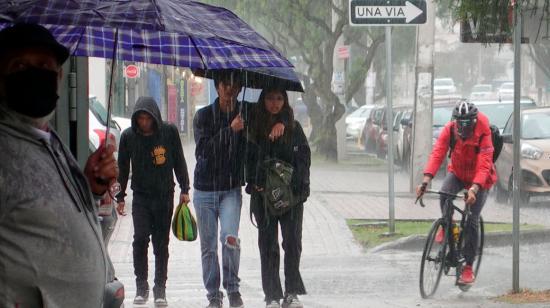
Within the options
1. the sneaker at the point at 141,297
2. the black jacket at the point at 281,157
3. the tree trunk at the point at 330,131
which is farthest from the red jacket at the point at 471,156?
the tree trunk at the point at 330,131

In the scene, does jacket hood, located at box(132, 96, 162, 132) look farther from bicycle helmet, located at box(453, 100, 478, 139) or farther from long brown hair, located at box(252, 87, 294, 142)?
bicycle helmet, located at box(453, 100, 478, 139)

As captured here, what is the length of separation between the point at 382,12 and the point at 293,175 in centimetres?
474

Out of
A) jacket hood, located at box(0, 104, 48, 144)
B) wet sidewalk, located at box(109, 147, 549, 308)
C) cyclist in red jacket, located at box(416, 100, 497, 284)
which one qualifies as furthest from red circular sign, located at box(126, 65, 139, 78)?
jacket hood, located at box(0, 104, 48, 144)

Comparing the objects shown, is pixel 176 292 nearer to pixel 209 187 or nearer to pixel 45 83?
pixel 209 187

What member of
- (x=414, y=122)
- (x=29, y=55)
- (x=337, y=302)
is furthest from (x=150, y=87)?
(x=29, y=55)

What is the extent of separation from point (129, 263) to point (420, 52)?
8470 millimetres

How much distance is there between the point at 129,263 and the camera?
11.8m

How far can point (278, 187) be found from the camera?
8391 mm

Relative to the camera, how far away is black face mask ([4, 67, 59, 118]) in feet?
11.7

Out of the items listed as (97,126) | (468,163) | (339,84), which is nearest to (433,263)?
(468,163)

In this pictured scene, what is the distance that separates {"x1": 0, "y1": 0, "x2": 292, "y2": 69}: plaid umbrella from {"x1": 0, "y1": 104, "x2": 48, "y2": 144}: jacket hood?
1.79ft

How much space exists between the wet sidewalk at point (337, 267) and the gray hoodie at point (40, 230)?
18.6 feet

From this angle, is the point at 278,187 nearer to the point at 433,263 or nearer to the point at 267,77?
the point at 267,77

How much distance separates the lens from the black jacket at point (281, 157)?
846cm
